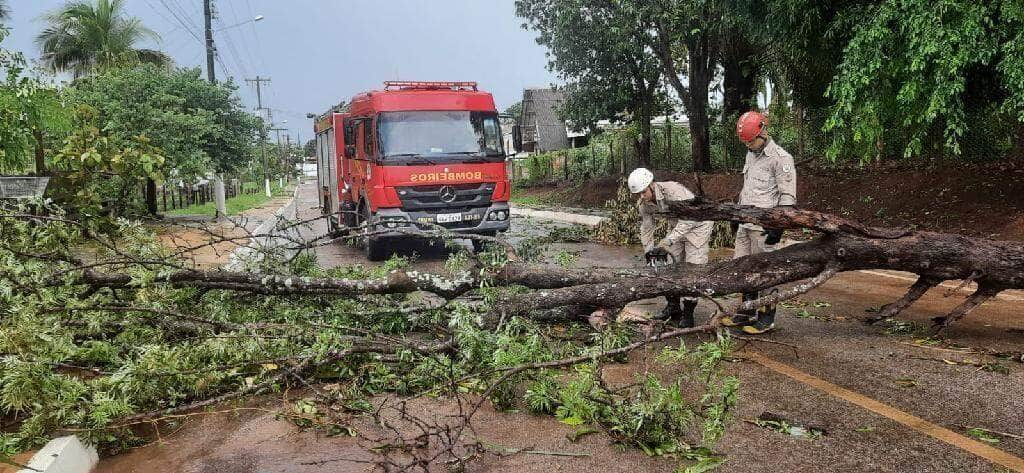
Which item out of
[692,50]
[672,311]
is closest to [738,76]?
[692,50]

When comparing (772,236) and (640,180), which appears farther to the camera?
(640,180)

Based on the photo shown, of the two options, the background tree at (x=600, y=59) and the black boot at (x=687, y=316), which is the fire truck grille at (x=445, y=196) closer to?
the black boot at (x=687, y=316)

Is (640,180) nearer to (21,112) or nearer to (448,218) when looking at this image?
(448,218)

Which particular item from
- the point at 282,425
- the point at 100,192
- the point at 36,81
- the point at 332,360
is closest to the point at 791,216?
the point at 332,360

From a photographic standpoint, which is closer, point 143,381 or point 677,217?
point 143,381

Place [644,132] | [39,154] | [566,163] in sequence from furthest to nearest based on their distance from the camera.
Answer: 1. [566,163]
2. [644,132]
3. [39,154]

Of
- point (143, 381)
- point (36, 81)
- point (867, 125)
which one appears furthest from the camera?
point (36, 81)

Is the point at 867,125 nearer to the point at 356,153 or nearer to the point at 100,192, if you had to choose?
the point at 356,153

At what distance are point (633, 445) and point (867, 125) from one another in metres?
7.94

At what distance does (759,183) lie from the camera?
6031 mm

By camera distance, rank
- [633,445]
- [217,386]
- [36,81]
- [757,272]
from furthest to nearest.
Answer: [36,81], [757,272], [217,386], [633,445]

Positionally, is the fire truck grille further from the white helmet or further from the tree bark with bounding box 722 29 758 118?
the tree bark with bounding box 722 29 758 118

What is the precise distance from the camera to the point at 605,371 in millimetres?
4770

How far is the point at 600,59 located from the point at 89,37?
21410 millimetres
